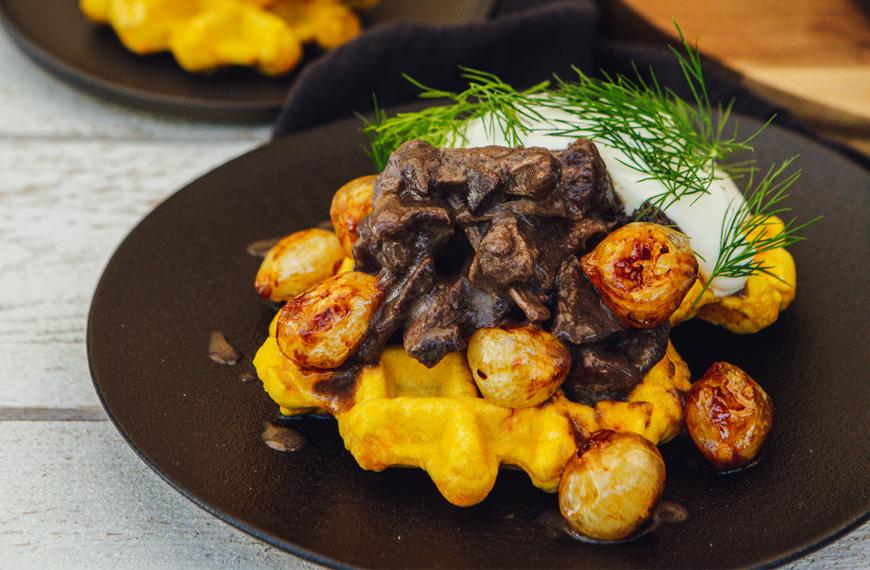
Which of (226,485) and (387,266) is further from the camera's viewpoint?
(387,266)

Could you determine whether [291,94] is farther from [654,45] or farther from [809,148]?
[809,148]

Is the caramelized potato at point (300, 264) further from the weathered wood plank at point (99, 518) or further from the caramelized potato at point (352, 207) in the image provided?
the weathered wood plank at point (99, 518)

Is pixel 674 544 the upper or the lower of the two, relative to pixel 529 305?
lower

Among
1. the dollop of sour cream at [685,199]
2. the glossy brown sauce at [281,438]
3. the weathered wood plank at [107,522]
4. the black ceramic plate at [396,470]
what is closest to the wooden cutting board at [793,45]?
the black ceramic plate at [396,470]

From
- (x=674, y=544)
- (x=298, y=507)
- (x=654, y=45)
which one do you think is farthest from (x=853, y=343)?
(x=654, y=45)

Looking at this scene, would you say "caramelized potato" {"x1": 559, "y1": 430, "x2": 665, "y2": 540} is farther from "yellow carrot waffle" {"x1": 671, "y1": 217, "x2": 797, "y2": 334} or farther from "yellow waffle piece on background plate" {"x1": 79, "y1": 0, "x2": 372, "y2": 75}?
"yellow waffle piece on background plate" {"x1": 79, "y1": 0, "x2": 372, "y2": 75}

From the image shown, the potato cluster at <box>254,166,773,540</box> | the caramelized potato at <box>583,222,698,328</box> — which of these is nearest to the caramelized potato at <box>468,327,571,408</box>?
the potato cluster at <box>254,166,773,540</box>

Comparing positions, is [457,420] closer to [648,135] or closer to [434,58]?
[648,135]
